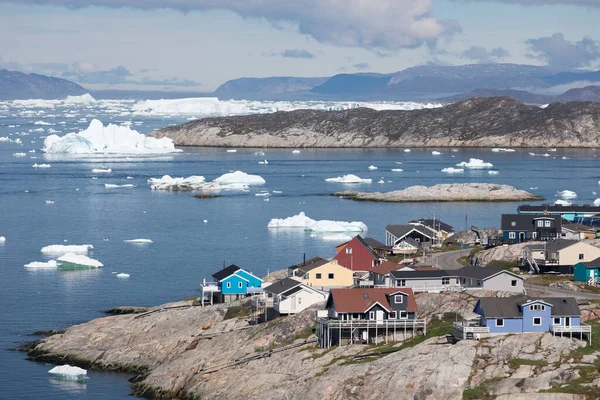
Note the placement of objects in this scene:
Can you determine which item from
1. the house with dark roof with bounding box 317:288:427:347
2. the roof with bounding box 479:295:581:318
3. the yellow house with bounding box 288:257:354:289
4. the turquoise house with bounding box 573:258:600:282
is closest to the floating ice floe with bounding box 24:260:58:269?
the yellow house with bounding box 288:257:354:289

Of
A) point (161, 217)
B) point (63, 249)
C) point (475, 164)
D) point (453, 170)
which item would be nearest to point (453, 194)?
point (161, 217)

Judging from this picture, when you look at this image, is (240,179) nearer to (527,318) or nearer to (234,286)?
(234,286)

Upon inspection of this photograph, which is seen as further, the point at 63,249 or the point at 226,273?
the point at 63,249

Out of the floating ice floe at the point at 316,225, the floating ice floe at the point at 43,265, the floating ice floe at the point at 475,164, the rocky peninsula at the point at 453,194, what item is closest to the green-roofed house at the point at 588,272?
the floating ice floe at the point at 43,265

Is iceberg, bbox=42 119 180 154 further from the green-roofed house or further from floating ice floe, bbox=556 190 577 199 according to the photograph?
the green-roofed house

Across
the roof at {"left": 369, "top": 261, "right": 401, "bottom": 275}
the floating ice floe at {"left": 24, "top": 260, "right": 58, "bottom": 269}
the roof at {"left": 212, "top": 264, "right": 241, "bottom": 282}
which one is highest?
the roof at {"left": 369, "top": 261, "right": 401, "bottom": 275}

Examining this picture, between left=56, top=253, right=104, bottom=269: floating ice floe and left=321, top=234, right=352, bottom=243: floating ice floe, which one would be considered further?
left=321, top=234, right=352, bottom=243: floating ice floe
